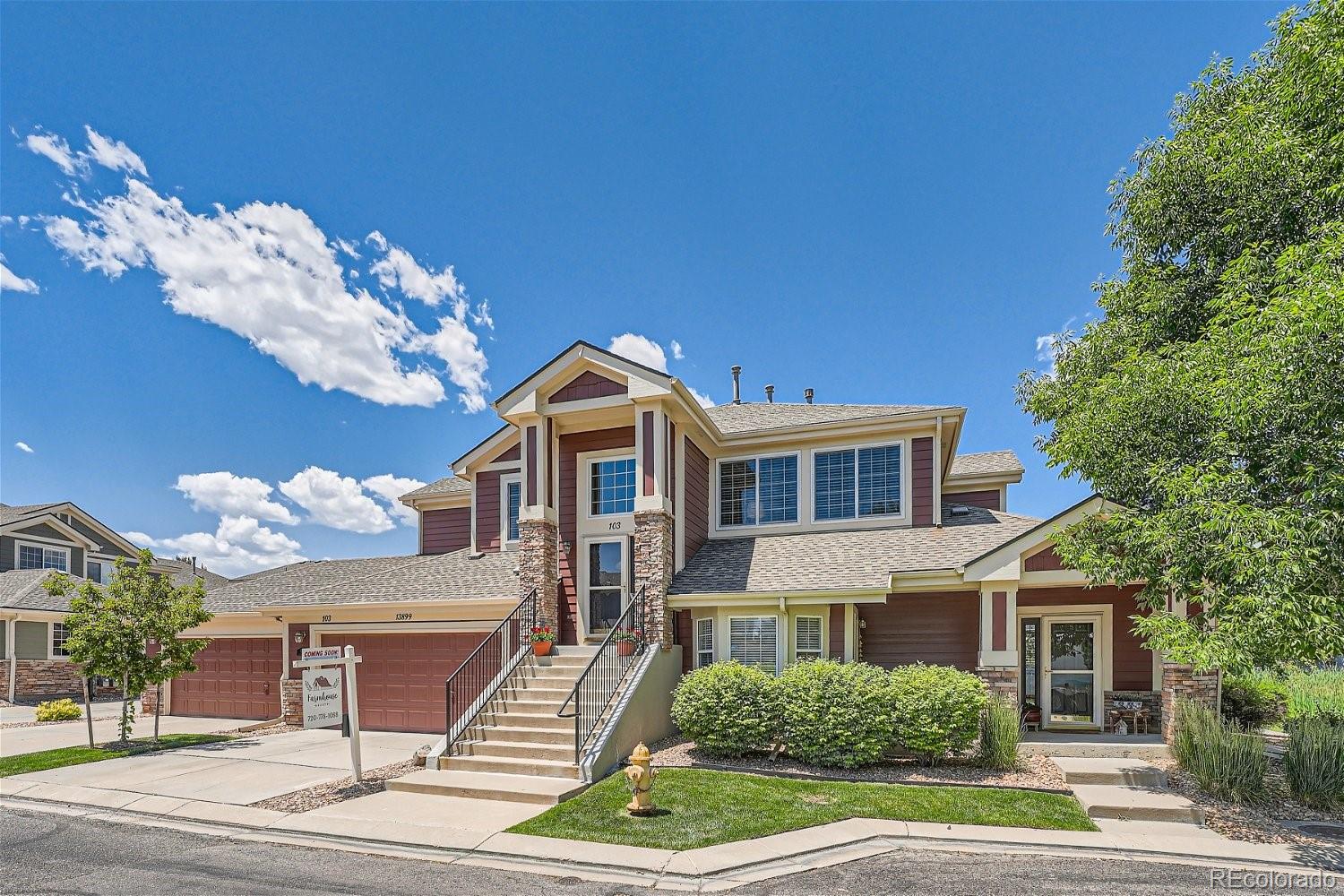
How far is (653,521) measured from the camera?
12367 millimetres

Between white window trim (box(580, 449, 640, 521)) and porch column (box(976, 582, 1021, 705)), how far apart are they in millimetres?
6413

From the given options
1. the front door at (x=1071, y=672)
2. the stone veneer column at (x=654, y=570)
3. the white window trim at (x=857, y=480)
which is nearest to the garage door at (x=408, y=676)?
the stone veneer column at (x=654, y=570)

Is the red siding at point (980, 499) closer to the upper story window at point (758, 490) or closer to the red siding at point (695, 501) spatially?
the upper story window at point (758, 490)

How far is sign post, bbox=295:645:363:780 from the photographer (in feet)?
30.3

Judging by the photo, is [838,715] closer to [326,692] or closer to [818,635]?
[818,635]

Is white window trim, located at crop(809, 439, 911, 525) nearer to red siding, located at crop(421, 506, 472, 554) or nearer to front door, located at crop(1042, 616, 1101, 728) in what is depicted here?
front door, located at crop(1042, 616, 1101, 728)

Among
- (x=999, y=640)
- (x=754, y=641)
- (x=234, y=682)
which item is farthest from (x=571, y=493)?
(x=234, y=682)

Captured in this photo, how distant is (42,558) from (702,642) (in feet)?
98.4

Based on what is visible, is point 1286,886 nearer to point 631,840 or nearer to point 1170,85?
point 631,840

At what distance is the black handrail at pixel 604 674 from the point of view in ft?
31.3

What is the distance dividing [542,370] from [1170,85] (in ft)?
37.7

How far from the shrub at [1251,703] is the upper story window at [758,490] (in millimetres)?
8179

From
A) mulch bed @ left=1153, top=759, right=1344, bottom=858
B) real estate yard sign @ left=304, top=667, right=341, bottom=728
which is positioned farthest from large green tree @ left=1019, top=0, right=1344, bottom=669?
real estate yard sign @ left=304, top=667, right=341, bottom=728

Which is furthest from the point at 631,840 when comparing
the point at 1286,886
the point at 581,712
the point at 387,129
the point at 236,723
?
the point at 236,723
